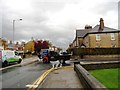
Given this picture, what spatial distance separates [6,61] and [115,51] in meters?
29.8

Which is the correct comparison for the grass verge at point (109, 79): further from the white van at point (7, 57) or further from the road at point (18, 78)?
the white van at point (7, 57)

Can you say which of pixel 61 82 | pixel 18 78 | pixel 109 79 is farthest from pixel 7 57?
pixel 61 82

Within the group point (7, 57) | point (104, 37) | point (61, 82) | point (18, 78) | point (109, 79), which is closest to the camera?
point (61, 82)

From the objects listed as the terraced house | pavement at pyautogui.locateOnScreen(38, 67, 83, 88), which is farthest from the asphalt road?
the terraced house

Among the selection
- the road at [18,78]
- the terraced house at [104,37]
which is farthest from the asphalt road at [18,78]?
the terraced house at [104,37]

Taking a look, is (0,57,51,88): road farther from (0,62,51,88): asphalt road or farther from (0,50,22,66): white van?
(0,50,22,66): white van

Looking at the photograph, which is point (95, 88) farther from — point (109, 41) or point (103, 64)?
point (109, 41)

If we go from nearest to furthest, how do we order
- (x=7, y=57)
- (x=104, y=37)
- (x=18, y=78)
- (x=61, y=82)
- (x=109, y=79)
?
(x=61, y=82), (x=18, y=78), (x=109, y=79), (x=7, y=57), (x=104, y=37)

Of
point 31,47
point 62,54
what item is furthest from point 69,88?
point 31,47

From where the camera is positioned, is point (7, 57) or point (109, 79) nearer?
point (109, 79)

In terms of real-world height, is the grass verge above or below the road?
below

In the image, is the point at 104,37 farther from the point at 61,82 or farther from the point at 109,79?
the point at 61,82

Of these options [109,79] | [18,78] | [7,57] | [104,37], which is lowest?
[109,79]

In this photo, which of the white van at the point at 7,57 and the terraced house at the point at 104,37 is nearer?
the white van at the point at 7,57
